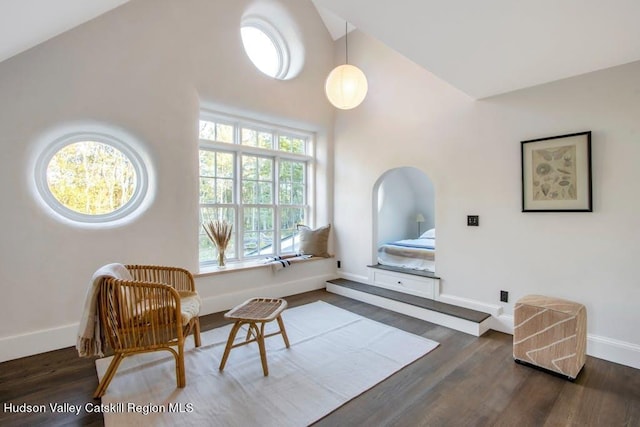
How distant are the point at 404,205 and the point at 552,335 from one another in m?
3.98

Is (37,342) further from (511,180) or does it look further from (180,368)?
(511,180)

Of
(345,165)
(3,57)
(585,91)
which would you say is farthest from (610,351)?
(3,57)

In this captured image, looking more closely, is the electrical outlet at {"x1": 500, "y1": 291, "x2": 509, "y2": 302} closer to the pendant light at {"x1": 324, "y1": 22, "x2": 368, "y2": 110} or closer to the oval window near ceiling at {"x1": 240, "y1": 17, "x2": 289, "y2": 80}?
the pendant light at {"x1": 324, "y1": 22, "x2": 368, "y2": 110}

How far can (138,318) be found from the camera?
1907 millimetres

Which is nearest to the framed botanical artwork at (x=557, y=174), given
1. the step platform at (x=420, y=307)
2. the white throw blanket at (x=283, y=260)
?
the step platform at (x=420, y=307)

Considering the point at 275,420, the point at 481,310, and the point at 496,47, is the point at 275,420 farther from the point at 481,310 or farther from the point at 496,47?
the point at 496,47

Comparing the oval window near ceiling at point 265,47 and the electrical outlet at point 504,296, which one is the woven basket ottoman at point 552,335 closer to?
the electrical outlet at point 504,296

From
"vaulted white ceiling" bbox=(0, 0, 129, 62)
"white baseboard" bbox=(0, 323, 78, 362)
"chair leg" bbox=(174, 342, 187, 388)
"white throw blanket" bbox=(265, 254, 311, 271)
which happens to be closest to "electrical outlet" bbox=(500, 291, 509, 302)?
"white throw blanket" bbox=(265, 254, 311, 271)

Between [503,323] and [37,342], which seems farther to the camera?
[503,323]

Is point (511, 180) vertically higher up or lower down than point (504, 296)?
higher up

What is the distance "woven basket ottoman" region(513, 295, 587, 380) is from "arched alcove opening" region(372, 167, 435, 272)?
2.86 metres

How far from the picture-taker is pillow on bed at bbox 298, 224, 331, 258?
14.2 ft

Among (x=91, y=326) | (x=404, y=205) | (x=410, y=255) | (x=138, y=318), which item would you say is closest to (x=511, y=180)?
(x=410, y=255)

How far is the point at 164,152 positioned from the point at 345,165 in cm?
Answer: 242
